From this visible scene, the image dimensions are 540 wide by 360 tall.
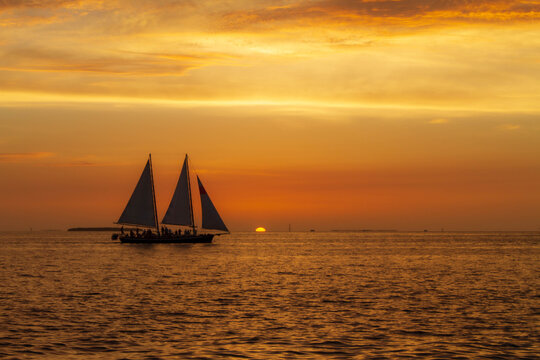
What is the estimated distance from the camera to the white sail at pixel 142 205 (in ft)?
450

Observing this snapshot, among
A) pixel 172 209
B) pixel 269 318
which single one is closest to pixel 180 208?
pixel 172 209

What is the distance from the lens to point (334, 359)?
27.3 meters

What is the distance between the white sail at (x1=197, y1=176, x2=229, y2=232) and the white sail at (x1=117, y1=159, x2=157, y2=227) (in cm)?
1045

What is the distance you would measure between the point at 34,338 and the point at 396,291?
3045 centimetres

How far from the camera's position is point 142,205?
138250mm

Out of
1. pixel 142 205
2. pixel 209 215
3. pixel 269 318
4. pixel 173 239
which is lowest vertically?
pixel 269 318

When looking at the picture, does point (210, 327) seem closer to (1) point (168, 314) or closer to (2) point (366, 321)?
(1) point (168, 314)

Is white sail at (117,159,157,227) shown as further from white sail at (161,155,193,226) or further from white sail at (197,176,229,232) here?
white sail at (197,176,229,232)

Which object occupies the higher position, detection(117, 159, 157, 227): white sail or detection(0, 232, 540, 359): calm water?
detection(117, 159, 157, 227): white sail

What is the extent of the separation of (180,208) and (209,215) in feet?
22.1

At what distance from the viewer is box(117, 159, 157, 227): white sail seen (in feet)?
450

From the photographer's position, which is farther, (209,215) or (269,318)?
(209,215)

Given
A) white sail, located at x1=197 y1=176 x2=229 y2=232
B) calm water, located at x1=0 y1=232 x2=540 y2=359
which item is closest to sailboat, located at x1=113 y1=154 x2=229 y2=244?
white sail, located at x1=197 y1=176 x2=229 y2=232

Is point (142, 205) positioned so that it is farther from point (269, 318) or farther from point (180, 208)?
point (269, 318)
